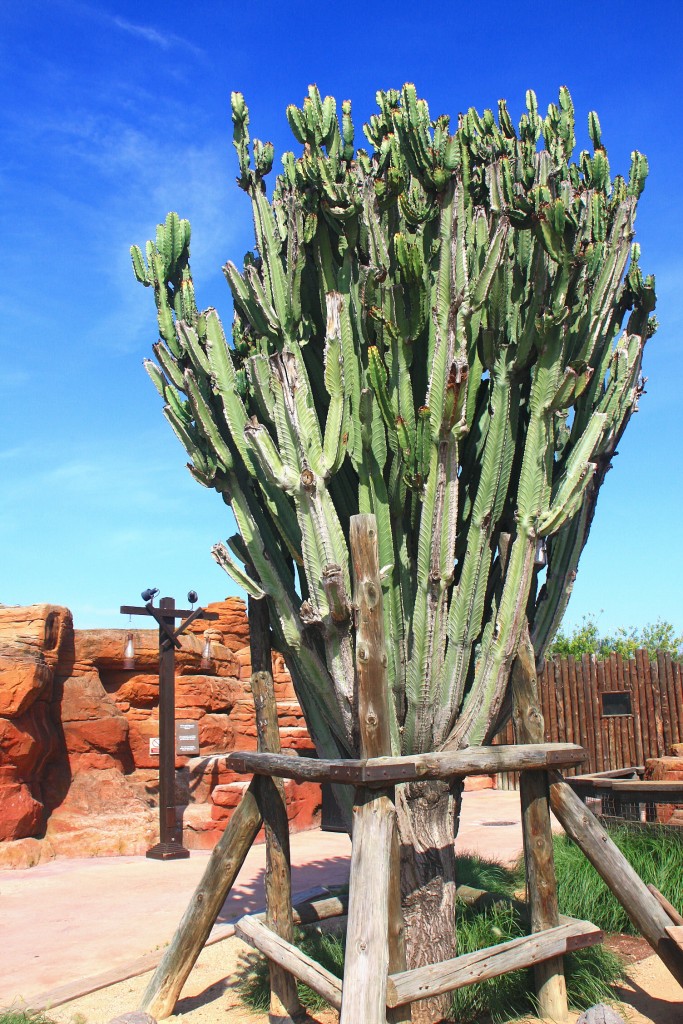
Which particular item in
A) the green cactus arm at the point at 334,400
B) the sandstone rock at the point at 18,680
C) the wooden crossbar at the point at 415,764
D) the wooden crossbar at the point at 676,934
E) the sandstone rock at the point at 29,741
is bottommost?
the wooden crossbar at the point at 676,934

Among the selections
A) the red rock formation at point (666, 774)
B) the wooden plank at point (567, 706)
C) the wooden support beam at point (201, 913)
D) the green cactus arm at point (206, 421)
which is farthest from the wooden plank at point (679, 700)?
the green cactus arm at point (206, 421)

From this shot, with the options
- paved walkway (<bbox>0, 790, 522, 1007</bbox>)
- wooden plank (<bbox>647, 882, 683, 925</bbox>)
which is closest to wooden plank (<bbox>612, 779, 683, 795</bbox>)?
paved walkway (<bbox>0, 790, 522, 1007</bbox>)

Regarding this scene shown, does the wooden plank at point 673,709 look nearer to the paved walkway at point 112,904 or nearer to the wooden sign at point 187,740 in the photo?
the paved walkway at point 112,904

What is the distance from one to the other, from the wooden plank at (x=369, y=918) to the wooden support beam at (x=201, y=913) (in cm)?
117

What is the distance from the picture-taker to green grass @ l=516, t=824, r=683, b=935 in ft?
17.5

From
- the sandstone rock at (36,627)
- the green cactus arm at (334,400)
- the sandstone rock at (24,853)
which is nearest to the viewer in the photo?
the green cactus arm at (334,400)

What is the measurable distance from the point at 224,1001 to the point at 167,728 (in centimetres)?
547

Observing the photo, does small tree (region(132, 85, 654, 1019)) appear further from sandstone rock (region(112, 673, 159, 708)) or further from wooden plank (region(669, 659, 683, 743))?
wooden plank (region(669, 659, 683, 743))

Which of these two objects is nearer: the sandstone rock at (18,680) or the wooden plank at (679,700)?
the sandstone rock at (18,680)

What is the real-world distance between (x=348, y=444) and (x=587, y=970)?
10.3ft

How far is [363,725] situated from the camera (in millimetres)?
3613

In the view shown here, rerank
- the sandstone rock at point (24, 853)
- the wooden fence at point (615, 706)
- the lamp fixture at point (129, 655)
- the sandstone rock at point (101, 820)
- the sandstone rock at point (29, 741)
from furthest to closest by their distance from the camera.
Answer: the wooden fence at point (615, 706) < the lamp fixture at point (129, 655) < the sandstone rock at point (101, 820) < the sandstone rock at point (29, 741) < the sandstone rock at point (24, 853)

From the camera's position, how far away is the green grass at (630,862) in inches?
210

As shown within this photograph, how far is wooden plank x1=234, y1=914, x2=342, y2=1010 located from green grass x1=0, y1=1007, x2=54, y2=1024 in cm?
108
